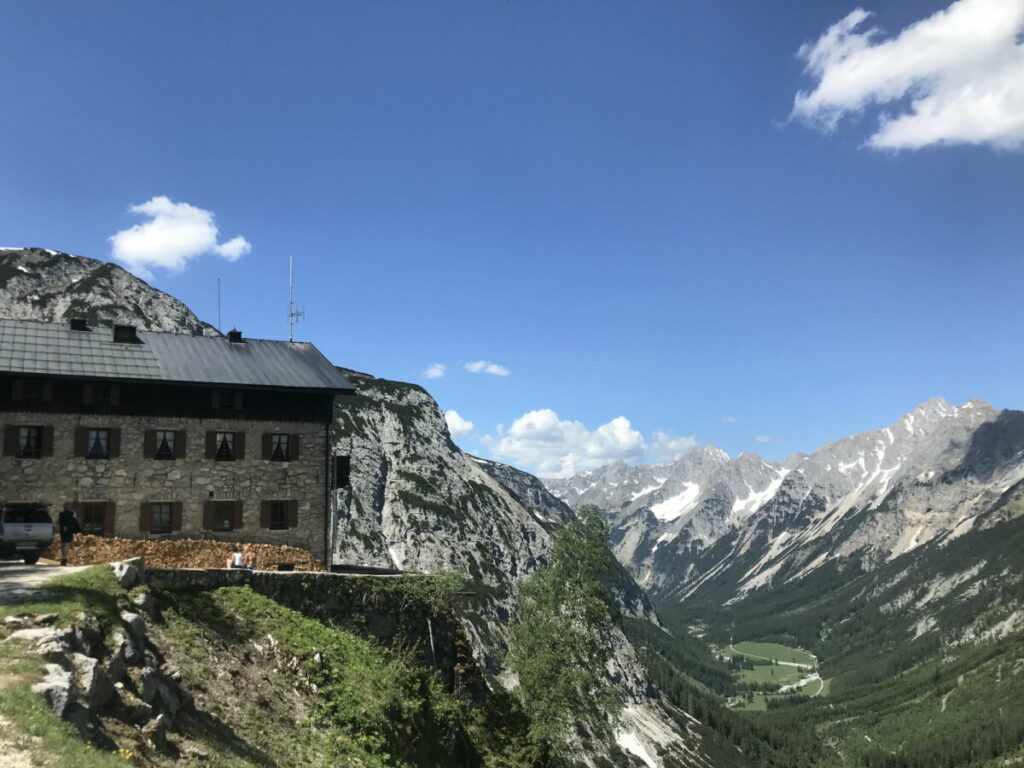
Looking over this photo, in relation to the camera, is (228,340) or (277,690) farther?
(228,340)

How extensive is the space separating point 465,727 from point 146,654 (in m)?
18.7

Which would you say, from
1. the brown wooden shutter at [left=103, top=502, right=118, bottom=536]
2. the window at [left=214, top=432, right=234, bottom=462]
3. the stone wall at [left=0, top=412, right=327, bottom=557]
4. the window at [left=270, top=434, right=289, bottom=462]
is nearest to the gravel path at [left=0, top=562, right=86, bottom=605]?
the brown wooden shutter at [left=103, top=502, right=118, bottom=536]

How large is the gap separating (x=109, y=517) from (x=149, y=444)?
4.32m

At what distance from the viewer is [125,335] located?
45.1 meters

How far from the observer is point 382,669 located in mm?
31953

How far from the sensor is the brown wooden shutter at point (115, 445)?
40.2m

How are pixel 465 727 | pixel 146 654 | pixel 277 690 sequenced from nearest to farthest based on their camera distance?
pixel 146 654, pixel 277 690, pixel 465 727

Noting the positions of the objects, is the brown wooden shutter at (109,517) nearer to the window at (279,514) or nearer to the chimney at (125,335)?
the window at (279,514)

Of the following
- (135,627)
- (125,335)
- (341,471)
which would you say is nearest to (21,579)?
A: (135,627)

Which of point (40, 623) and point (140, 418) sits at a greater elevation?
point (140, 418)

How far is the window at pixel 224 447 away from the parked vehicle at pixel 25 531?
8814 millimetres

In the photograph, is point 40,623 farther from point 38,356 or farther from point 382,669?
point 38,356

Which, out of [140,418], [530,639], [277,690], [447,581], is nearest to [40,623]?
[277,690]

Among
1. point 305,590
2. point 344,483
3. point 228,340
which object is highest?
point 228,340
